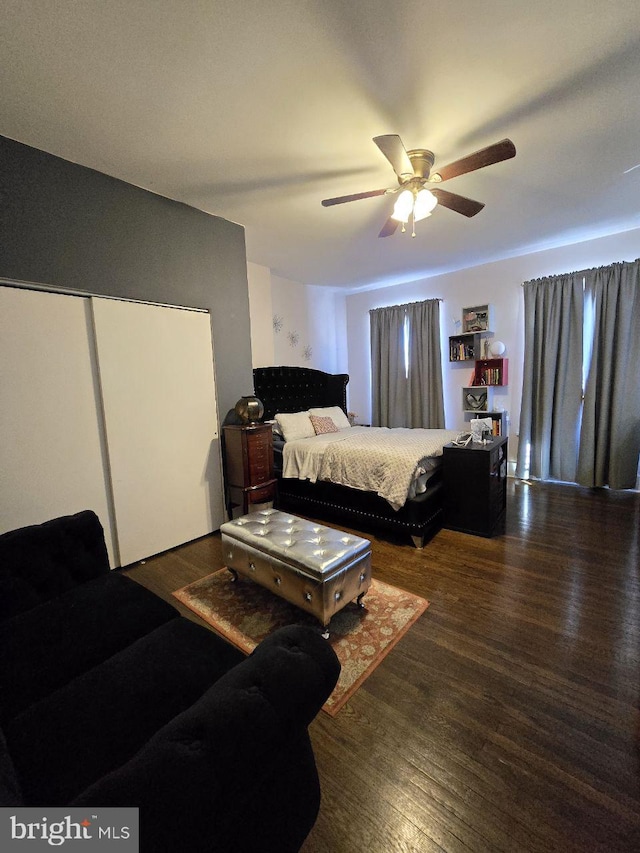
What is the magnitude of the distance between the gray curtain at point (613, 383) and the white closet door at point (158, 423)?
3.94 m

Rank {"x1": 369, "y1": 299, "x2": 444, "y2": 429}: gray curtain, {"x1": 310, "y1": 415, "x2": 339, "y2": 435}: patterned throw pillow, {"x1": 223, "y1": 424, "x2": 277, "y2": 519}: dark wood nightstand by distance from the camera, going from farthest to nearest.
Answer: {"x1": 369, "y1": 299, "x2": 444, "y2": 429}: gray curtain, {"x1": 310, "y1": 415, "x2": 339, "y2": 435}: patterned throw pillow, {"x1": 223, "y1": 424, "x2": 277, "y2": 519}: dark wood nightstand

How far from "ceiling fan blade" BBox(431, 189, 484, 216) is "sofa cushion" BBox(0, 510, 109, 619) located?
263cm

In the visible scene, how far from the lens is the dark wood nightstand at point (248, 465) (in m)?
2.90

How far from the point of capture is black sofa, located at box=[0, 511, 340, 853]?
0.58 meters

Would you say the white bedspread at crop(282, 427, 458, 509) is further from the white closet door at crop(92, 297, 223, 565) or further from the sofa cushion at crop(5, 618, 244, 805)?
the sofa cushion at crop(5, 618, 244, 805)

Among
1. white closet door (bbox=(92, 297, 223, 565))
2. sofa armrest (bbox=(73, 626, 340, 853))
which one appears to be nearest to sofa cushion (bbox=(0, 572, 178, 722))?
sofa armrest (bbox=(73, 626, 340, 853))

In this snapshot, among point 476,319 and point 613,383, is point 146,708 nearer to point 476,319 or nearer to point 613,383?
point 613,383

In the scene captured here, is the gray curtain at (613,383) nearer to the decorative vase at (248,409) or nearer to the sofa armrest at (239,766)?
the decorative vase at (248,409)

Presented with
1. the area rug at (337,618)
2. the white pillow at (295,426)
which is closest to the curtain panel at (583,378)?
the white pillow at (295,426)

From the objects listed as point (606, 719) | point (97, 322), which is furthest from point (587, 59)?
point (97, 322)

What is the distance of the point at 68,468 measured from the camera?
224cm

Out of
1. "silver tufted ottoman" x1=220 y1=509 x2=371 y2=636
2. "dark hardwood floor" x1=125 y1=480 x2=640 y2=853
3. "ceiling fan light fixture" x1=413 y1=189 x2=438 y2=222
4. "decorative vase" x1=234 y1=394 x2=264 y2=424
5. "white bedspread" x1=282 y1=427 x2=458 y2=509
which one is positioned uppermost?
"ceiling fan light fixture" x1=413 y1=189 x2=438 y2=222

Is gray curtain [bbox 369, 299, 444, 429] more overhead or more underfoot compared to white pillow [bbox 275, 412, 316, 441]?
more overhead

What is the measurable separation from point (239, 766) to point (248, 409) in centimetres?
247
